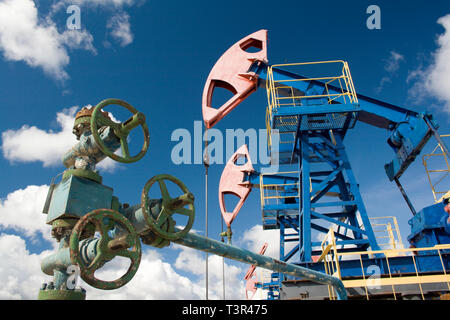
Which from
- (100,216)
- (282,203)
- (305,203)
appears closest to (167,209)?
(100,216)

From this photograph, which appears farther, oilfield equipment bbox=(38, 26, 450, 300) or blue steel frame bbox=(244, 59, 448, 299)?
blue steel frame bbox=(244, 59, 448, 299)

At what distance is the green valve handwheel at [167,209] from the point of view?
6.31ft

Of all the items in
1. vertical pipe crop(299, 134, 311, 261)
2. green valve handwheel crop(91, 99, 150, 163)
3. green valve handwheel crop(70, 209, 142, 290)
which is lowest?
green valve handwheel crop(70, 209, 142, 290)

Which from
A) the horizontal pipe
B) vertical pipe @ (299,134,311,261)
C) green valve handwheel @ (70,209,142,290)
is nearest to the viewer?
green valve handwheel @ (70,209,142,290)

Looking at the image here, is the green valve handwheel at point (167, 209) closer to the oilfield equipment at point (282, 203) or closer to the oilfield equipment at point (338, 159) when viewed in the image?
the oilfield equipment at point (282, 203)

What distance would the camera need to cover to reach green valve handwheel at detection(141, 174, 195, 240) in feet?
6.31

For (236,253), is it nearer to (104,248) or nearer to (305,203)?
(104,248)

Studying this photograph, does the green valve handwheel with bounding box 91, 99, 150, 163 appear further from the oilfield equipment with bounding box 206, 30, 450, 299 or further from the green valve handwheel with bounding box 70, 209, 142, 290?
the oilfield equipment with bounding box 206, 30, 450, 299

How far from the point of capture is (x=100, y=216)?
167cm

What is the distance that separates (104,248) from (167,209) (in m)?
0.49

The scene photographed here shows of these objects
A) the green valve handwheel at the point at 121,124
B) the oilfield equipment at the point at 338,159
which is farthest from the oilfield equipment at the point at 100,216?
the oilfield equipment at the point at 338,159

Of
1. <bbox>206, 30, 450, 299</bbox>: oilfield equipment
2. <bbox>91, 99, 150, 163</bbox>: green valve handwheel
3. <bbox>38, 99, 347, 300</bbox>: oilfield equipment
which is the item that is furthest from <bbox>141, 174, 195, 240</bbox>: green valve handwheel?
<bbox>206, 30, 450, 299</bbox>: oilfield equipment
